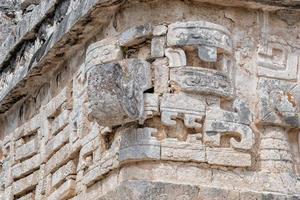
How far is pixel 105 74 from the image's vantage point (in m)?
7.52

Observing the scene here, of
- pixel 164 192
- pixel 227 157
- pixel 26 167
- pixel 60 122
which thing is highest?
pixel 60 122

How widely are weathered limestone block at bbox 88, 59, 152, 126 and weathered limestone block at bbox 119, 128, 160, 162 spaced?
0.11 meters

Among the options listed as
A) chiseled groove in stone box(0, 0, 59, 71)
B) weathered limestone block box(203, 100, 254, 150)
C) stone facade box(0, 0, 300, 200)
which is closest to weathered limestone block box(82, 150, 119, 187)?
stone facade box(0, 0, 300, 200)

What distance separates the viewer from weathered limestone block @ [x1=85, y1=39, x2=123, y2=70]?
7.83m

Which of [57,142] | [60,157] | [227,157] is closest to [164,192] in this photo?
[227,157]

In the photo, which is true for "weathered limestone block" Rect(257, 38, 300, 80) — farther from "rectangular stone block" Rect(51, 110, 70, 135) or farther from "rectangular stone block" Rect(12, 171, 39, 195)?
"rectangular stone block" Rect(12, 171, 39, 195)

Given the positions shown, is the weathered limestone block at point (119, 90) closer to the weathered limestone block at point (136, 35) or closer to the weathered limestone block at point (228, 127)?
the weathered limestone block at point (136, 35)

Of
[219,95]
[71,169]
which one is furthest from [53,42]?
[219,95]

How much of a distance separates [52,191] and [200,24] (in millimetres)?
2137

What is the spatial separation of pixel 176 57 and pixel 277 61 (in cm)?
80

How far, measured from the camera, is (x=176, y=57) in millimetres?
7621

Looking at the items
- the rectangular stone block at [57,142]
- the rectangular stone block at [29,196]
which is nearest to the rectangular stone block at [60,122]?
the rectangular stone block at [57,142]

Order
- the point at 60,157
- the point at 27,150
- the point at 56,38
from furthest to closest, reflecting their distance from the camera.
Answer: the point at 27,150
the point at 60,157
the point at 56,38

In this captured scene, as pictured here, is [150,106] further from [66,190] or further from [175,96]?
[66,190]
